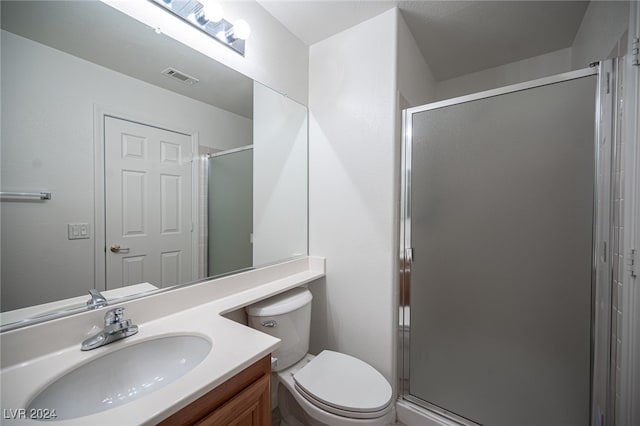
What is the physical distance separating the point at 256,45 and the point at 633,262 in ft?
6.29

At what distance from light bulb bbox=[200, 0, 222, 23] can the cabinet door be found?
1.46 meters

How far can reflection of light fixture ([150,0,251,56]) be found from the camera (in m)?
1.07

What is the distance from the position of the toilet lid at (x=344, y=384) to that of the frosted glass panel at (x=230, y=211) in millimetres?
640

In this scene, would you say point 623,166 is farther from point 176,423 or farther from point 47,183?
point 47,183

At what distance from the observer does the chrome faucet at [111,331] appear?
0.78 m

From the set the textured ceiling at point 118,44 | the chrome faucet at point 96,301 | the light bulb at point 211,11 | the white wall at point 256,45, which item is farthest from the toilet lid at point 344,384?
the light bulb at point 211,11

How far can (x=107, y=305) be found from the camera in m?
0.86

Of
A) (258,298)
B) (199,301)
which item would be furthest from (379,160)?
(199,301)

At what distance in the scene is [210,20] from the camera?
113cm

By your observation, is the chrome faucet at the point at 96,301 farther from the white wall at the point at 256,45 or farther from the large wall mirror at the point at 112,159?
the white wall at the point at 256,45

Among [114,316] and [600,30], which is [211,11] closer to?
[114,316]

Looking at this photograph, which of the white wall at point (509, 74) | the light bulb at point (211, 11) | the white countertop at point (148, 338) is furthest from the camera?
the white wall at point (509, 74)

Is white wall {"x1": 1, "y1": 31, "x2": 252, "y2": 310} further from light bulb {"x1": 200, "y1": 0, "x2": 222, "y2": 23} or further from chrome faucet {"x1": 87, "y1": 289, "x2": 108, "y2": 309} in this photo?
light bulb {"x1": 200, "y1": 0, "x2": 222, "y2": 23}

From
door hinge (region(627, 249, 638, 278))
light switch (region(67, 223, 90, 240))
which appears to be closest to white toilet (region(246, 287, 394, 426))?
light switch (region(67, 223, 90, 240))
